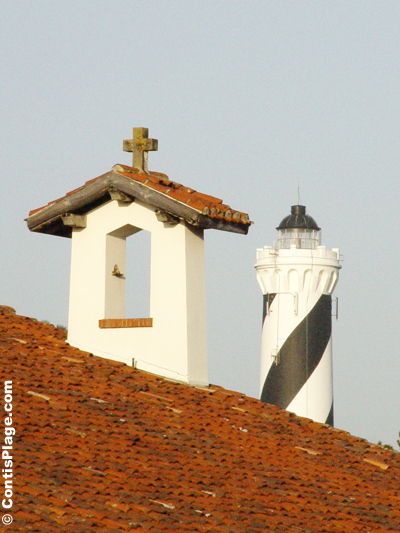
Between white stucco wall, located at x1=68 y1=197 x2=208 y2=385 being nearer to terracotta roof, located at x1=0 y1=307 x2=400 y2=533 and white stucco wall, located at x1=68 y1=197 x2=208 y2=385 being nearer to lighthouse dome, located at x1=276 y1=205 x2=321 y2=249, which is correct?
terracotta roof, located at x1=0 y1=307 x2=400 y2=533

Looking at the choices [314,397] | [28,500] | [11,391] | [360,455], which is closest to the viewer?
[28,500]

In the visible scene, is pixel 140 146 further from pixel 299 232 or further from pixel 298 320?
pixel 299 232

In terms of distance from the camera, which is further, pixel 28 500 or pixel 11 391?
pixel 11 391

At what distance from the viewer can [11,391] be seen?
10.4 metres

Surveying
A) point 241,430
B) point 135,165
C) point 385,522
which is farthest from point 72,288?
point 385,522

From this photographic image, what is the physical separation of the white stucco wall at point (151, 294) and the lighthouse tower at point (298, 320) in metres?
19.8

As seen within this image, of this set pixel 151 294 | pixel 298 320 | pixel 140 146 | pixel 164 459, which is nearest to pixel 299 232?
pixel 298 320

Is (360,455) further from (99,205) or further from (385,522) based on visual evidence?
(99,205)

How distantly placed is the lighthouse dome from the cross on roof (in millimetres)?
21806

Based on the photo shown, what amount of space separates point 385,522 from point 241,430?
261 cm

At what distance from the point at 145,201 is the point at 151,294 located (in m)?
1.34

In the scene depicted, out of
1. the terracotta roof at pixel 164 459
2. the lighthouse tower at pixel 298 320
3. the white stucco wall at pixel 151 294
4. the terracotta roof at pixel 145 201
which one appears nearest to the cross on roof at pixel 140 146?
the terracotta roof at pixel 145 201

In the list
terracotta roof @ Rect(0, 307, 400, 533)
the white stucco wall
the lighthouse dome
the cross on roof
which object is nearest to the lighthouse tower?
the lighthouse dome

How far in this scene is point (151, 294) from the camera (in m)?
13.2
